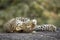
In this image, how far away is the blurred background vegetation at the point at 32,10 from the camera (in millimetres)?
3965

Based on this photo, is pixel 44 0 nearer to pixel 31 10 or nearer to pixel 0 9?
pixel 31 10

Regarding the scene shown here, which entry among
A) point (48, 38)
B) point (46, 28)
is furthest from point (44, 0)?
point (48, 38)

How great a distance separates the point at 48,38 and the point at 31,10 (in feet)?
8.52

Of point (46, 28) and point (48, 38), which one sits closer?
point (48, 38)

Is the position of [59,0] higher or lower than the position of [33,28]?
higher

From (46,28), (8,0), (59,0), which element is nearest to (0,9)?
(8,0)

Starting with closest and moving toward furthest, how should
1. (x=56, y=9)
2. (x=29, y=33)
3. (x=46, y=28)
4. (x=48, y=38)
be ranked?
(x=48, y=38) → (x=29, y=33) → (x=46, y=28) → (x=56, y=9)

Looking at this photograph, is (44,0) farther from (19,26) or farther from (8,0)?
(19,26)

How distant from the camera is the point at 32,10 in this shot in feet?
13.5

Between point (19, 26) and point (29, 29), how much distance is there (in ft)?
0.25

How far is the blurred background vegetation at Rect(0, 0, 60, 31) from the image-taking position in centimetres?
396

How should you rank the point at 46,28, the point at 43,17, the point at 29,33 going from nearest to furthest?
the point at 29,33 < the point at 46,28 < the point at 43,17

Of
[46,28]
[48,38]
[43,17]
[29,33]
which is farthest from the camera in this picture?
[43,17]

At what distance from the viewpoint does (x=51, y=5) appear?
4398 mm
